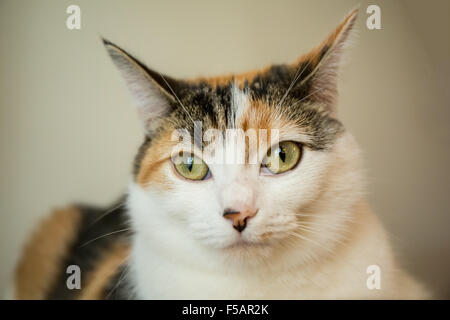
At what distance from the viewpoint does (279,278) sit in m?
0.86

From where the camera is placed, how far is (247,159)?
0.78 meters

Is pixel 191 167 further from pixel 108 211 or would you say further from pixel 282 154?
pixel 108 211

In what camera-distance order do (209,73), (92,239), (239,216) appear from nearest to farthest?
1. (239,216)
2. (209,73)
3. (92,239)

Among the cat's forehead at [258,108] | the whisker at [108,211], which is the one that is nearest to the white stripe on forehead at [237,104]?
the cat's forehead at [258,108]

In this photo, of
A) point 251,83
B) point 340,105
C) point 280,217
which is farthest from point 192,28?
point 280,217

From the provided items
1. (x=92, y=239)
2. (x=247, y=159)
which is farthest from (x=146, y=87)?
(x=92, y=239)

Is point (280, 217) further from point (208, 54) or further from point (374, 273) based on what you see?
point (208, 54)

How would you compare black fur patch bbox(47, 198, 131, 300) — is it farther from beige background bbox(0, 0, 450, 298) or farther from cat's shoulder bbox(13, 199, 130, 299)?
beige background bbox(0, 0, 450, 298)

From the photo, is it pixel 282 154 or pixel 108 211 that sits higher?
pixel 282 154

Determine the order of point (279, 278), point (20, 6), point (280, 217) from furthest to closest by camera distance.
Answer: point (20, 6), point (279, 278), point (280, 217)

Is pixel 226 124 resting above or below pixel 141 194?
above

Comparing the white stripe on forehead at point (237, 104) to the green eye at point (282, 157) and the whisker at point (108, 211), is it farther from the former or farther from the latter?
the whisker at point (108, 211)

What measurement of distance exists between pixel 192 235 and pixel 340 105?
446 mm

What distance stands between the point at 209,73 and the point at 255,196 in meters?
0.35
